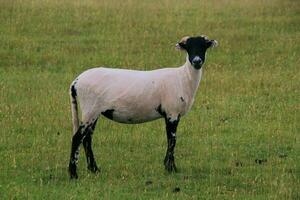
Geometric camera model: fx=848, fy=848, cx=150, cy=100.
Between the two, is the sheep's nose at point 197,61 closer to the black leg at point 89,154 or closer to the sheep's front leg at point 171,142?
the sheep's front leg at point 171,142

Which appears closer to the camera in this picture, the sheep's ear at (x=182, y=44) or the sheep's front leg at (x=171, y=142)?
the sheep's front leg at (x=171, y=142)

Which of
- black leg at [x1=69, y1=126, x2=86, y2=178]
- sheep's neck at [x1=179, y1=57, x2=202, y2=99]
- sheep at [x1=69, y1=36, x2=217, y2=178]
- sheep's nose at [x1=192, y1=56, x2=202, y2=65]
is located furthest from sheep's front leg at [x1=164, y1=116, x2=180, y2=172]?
black leg at [x1=69, y1=126, x2=86, y2=178]

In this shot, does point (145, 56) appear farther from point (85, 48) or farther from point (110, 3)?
point (110, 3)

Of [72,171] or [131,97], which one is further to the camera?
[131,97]

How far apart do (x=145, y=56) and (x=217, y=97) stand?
6.52m

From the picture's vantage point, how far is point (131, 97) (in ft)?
39.4

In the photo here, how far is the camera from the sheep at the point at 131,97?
1189cm

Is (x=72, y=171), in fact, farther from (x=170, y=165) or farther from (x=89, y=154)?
(x=170, y=165)

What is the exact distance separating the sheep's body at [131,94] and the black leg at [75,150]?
0.56ft

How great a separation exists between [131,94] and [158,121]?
14.5 feet

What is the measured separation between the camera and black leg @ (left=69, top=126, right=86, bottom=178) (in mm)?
11688

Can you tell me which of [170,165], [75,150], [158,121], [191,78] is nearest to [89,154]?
[75,150]

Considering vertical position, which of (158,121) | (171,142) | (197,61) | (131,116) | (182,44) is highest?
(182,44)

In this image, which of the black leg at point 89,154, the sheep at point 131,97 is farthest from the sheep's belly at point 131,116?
the black leg at point 89,154
